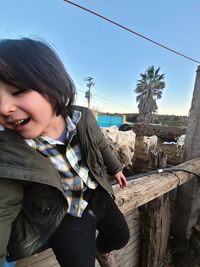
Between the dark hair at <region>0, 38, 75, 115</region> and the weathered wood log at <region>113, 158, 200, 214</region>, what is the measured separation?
32.1 inches

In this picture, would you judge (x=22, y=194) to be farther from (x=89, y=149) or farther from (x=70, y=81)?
(x=70, y=81)

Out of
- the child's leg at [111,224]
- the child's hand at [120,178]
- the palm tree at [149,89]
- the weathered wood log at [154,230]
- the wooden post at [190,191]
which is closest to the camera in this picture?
the child's leg at [111,224]

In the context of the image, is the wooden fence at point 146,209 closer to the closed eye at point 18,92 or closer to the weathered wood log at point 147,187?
the weathered wood log at point 147,187

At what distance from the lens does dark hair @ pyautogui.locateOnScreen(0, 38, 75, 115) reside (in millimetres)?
713

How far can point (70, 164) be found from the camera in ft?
3.04

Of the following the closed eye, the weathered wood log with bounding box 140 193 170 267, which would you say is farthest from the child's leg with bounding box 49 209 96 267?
the weathered wood log with bounding box 140 193 170 267

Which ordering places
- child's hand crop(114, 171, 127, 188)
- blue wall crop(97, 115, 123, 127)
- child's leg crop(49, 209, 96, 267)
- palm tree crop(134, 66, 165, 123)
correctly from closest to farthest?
child's leg crop(49, 209, 96, 267), child's hand crop(114, 171, 127, 188), blue wall crop(97, 115, 123, 127), palm tree crop(134, 66, 165, 123)

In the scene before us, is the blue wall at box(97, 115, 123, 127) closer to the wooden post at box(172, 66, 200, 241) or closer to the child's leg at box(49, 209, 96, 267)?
the wooden post at box(172, 66, 200, 241)

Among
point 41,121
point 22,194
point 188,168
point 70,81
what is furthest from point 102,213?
point 188,168

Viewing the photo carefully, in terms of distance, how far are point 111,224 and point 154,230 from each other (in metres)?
1.51

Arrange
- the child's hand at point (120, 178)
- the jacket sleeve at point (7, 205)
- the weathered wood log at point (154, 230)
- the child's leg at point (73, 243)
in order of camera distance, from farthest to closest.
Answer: the weathered wood log at point (154, 230) < the child's hand at point (120, 178) < the child's leg at point (73, 243) < the jacket sleeve at point (7, 205)

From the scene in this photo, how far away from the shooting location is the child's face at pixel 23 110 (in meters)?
0.70

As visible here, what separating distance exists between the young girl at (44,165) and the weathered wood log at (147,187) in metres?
0.24

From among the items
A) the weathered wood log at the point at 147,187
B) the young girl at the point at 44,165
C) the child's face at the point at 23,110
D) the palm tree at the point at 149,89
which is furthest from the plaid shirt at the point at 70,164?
the palm tree at the point at 149,89
